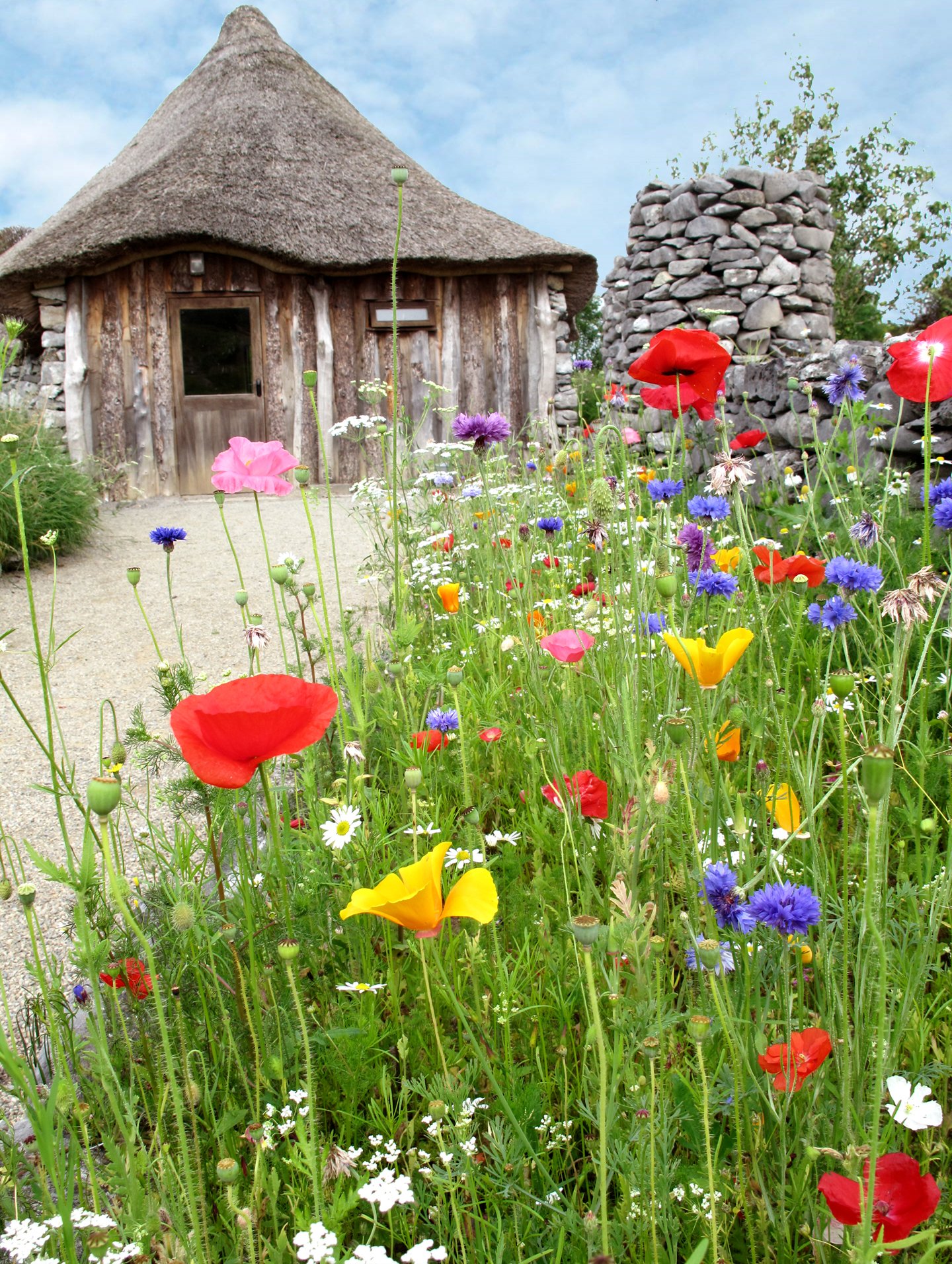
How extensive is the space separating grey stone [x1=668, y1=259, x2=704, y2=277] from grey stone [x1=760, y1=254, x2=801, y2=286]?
0.53 metres

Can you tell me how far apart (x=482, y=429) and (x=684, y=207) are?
258 inches

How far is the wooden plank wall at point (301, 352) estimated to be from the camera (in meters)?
8.97

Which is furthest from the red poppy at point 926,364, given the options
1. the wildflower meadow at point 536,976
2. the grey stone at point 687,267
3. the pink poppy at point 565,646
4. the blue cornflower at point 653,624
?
the grey stone at point 687,267

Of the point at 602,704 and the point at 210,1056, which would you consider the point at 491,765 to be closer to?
the point at 602,704

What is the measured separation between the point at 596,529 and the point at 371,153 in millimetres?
10324

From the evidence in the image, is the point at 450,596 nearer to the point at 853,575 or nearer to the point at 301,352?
the point at 853,575

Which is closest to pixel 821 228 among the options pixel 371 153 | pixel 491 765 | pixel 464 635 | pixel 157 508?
pixel 371 153

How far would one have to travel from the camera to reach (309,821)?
168 centimetres

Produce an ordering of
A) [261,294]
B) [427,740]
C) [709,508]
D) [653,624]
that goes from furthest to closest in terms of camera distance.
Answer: [261,294] → [709,508] → [427,740] → [653,624]

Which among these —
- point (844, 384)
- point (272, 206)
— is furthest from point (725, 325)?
point (844, 384)

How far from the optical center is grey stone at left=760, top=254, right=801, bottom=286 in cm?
771

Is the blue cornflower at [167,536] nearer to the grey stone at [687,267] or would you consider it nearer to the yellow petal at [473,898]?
the yellow petal at [473,898]

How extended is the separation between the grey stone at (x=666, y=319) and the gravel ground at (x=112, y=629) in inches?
127

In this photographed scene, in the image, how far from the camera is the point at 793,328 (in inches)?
305
